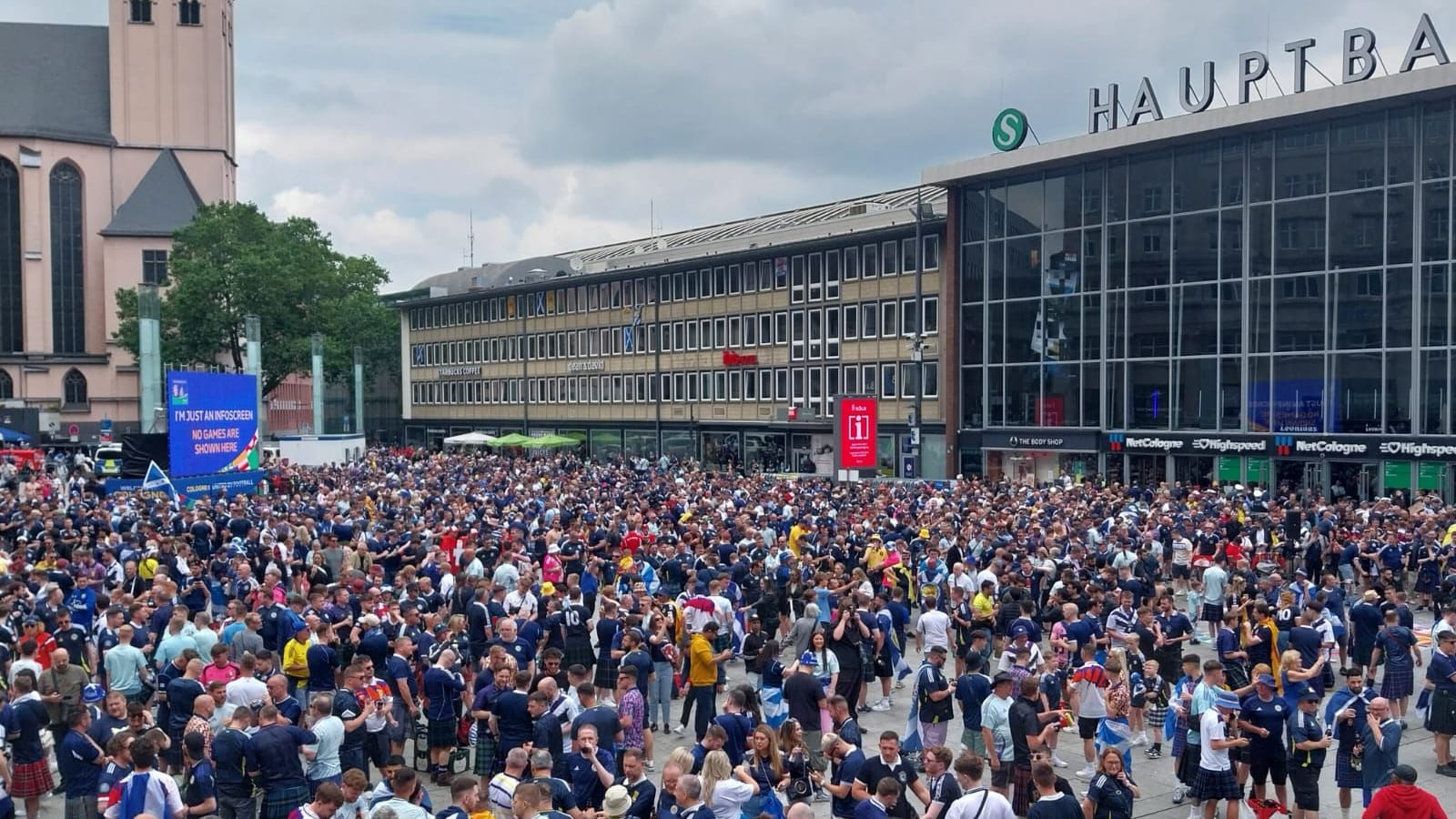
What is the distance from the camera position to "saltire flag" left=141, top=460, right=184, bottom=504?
1138 inches

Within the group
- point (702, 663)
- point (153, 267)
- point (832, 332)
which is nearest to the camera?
point (702, 663)

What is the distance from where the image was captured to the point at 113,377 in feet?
266

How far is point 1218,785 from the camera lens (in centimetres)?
1066

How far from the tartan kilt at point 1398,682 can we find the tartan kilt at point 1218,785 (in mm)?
3787

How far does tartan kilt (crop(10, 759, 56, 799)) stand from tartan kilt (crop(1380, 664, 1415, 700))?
→ 1353 cm

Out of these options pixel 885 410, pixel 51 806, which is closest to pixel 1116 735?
pixel 51 806

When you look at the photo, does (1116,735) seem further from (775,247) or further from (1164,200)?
(775,247)

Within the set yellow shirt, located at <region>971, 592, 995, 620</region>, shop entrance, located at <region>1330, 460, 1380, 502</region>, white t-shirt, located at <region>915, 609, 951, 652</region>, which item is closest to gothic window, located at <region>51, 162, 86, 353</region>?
shop entrance, located at <region>1330, 460, 1380, 502</region>

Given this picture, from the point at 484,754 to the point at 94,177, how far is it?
82.4 m

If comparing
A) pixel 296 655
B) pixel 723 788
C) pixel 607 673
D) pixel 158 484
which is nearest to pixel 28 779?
pixel 296 655

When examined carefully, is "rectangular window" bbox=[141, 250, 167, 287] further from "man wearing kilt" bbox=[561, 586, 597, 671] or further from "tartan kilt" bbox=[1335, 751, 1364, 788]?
"tartan kilt" bbox=[1335, 751, 1364, 788]

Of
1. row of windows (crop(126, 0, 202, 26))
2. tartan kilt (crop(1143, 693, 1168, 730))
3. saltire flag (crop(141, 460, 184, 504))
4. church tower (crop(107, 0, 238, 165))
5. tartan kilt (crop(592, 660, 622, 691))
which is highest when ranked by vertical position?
row of windows (crop(126, 0, 202, 26))

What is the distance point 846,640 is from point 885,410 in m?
39.8

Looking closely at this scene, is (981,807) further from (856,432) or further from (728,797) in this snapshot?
(856,432)
